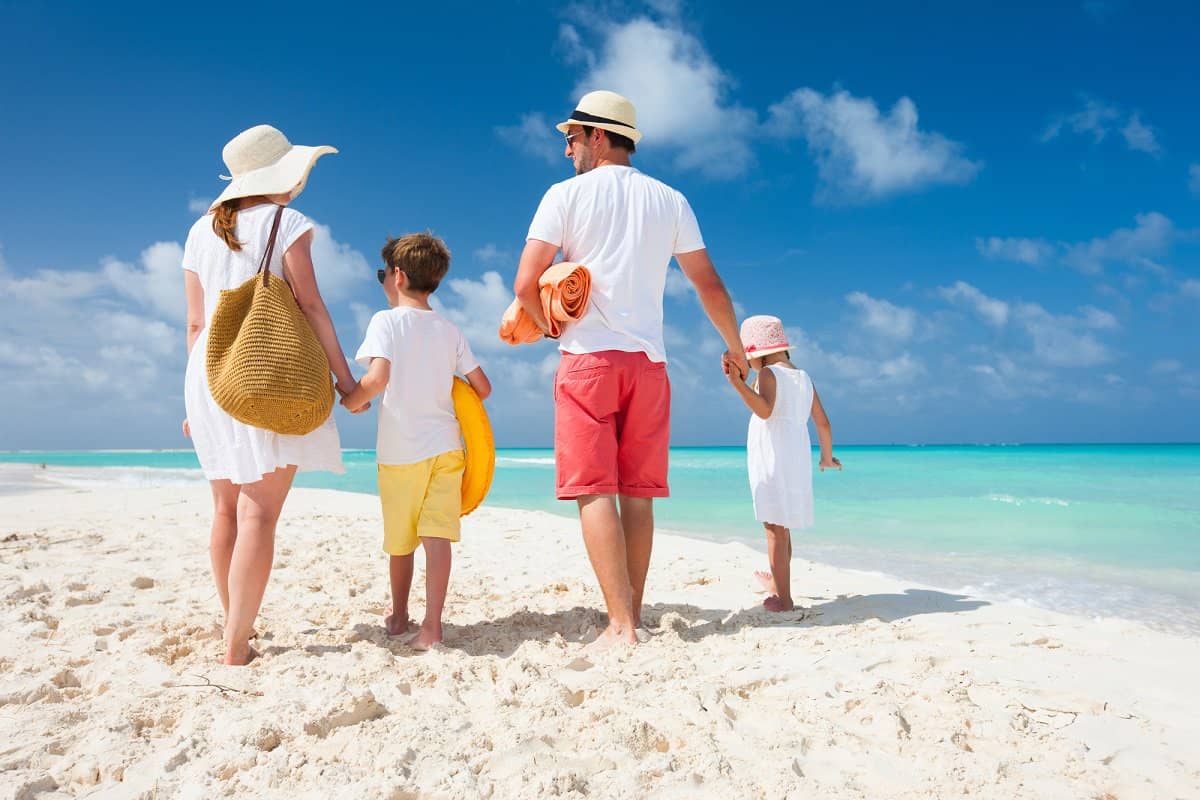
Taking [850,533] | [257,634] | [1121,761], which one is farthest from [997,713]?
[850,533]

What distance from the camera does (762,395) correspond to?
4.04 m

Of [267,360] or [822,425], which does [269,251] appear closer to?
[267,360]

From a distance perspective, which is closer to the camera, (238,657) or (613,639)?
(238,657)

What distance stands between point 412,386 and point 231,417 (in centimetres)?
80

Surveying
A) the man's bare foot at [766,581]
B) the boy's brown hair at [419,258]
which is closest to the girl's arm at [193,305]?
the boy's brown hair at [419,258]

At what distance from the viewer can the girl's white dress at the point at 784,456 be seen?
397 centimetres

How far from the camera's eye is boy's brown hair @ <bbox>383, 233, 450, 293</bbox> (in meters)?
3.34

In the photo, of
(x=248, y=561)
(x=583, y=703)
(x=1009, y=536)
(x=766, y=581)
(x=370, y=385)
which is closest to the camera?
(x=583, y=703)

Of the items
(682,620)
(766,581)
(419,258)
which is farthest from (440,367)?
(766,581)

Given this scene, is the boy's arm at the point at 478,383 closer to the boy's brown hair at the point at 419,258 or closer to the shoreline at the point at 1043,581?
the boy's brown hair at the point at 419,258

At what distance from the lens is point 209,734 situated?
206cm

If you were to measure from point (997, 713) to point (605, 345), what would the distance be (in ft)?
6.23

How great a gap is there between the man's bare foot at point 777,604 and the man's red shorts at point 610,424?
1143mm

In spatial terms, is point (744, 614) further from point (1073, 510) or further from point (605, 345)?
point (1073, 510)
